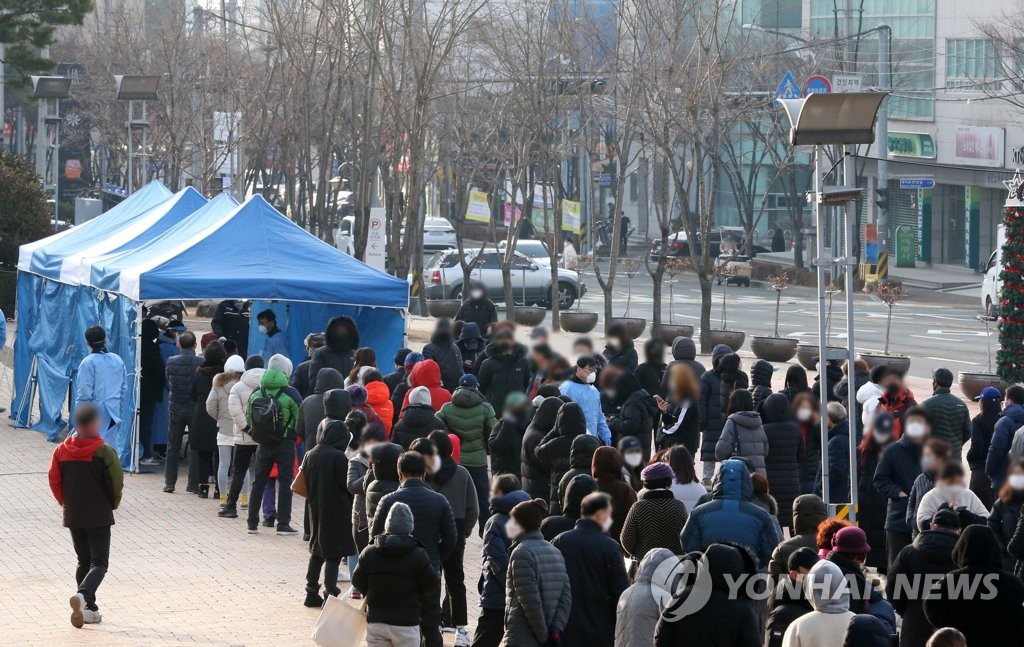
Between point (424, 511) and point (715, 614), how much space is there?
2.80m

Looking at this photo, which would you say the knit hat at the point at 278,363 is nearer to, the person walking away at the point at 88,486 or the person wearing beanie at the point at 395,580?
the person walking away at the point at 88,486

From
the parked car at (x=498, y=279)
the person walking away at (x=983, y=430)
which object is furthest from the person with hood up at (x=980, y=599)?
the parked car at (x=498, y=279)

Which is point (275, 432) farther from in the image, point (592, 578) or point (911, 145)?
point (911, 145)

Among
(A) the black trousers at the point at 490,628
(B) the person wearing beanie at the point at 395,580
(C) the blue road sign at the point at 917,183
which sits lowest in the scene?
(A) the black trousers at the point at 490,628

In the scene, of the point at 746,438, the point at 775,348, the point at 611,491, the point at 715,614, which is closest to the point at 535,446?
the point at 746,438

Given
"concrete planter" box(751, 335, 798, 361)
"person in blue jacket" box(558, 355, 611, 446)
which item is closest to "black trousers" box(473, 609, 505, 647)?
"person in blue jacket" box(558, 355, 611, 446)

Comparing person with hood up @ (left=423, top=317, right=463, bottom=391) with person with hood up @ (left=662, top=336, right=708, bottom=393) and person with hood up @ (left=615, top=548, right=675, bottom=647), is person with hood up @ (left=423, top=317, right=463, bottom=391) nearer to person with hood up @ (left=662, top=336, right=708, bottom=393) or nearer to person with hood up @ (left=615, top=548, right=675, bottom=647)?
person with hood up @ (left=662, top=336, right=708, bottom=393)

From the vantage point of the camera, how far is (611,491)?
923 centimetres

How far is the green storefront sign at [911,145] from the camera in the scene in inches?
2058

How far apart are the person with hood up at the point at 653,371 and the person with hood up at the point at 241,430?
3444 millimetres

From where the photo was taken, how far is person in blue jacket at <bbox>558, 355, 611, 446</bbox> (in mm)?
12672

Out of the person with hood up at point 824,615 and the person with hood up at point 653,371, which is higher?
the person with hood up at point 653,371

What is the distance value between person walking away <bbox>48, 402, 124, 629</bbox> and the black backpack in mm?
2615

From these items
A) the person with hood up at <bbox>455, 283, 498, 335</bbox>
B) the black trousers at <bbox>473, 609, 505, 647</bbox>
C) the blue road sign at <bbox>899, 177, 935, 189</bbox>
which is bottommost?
the black trousers at <bbox>473, 609, 505, 647</bbox>
